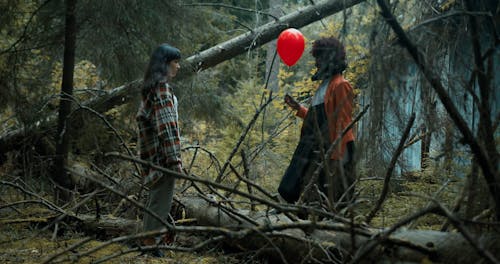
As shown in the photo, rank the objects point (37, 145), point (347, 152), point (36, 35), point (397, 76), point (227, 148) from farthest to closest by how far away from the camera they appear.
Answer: point (227, 148), point (37, 145), point (36, 35), point (347, 152), point (397, 76)

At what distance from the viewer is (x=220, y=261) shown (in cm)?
470

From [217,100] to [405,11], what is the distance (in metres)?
7.03

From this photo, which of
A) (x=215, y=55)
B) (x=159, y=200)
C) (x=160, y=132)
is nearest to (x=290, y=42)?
(x=215, y=55)

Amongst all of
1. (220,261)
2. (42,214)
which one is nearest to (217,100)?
A: (42,214)

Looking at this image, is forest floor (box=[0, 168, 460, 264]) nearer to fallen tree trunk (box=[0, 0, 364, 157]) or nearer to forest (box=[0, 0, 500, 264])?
forest (box=[0, 0, 500, 264])

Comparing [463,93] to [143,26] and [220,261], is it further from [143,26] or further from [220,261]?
[143,26]

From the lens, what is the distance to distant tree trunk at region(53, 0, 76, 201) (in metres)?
6.84

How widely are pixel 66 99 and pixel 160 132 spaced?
7.45 ft

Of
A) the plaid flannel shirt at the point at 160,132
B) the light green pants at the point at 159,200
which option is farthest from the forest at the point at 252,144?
the plaid flannel shirt at the point at 160,132

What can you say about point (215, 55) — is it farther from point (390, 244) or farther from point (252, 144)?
point (390, 244)

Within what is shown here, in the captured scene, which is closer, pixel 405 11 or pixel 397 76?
pixel 397 76

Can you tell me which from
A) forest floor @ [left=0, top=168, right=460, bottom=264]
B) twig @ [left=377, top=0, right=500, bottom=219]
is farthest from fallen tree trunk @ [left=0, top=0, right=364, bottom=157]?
twig @ [left=377, top=0, right=500, bottom=219]

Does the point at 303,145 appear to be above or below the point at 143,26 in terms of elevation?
below

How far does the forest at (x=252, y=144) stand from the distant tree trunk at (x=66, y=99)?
0.02 meters
